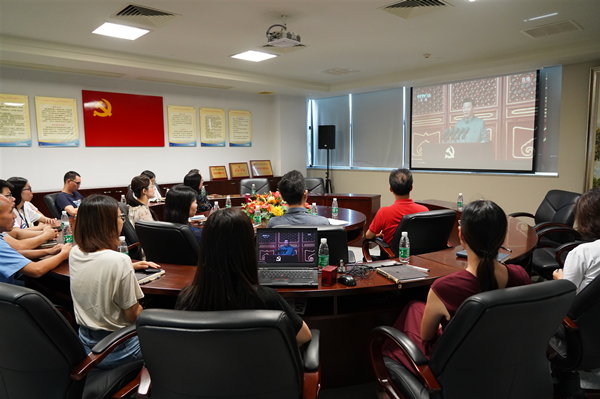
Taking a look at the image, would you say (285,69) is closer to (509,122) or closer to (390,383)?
(509,122)

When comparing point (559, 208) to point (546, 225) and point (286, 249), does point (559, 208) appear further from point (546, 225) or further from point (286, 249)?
point (286, 249)

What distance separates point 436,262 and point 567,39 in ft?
14.2

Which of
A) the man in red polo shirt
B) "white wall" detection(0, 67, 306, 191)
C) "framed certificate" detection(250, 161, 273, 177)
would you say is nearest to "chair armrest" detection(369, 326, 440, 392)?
the man in red polo shirt

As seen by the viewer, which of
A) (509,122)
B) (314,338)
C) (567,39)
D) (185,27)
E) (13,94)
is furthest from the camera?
(509,122)

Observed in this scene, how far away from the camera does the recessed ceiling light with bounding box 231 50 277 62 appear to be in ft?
17.8

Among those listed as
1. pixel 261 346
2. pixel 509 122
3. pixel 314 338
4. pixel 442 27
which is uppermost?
pixel 442 27

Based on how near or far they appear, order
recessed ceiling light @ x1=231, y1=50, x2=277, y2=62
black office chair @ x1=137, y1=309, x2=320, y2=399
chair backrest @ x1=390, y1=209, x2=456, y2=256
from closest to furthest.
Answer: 1. black office chair @ x1=137, y1=309, x2=320, y2=399
2. chair backrest @ x1=390, y1=209, x2=456, y2=256
3. recessed ceiling light @ x1=231, y1=50, x2=277, y2=62

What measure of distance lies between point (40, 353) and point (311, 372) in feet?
3.25

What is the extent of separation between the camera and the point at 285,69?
6469 mm

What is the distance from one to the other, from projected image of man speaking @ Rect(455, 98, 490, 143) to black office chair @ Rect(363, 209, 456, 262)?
14.2ft

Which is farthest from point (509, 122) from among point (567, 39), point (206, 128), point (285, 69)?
point (206, 128)

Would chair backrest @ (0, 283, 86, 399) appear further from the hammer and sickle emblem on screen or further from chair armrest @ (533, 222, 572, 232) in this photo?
the hammer and sickle emblem on screen

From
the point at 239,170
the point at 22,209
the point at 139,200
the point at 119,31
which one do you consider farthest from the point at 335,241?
the point at 239,170

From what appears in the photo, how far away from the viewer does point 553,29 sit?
173 inches
